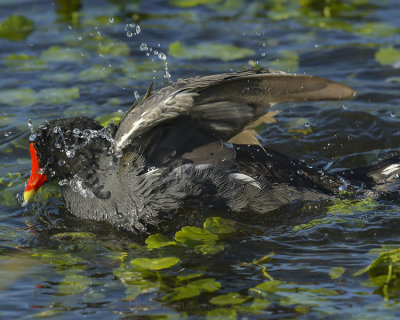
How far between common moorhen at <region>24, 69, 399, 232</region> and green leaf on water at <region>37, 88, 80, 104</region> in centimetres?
213

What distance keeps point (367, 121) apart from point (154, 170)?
279 cm

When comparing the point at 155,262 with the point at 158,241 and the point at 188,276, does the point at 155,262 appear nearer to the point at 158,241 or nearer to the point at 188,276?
the point at 188,276

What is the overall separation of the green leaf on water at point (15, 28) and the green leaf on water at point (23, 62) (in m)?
0.66

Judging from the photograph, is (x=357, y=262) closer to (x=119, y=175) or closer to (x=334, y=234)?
(x=334, y=234)

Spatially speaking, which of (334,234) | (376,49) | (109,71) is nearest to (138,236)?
(334,234)

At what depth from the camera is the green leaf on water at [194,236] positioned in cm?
518

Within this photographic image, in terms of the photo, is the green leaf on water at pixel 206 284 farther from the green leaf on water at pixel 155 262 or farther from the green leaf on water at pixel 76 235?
the green leaf on water at pixel 76 235

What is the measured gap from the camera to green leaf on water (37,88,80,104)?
7871 millimetres

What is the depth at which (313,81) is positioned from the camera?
16.2 ft

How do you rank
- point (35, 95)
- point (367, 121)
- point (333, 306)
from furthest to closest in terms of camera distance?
point (35, 95)
point (367, 121)
point (333, 306)

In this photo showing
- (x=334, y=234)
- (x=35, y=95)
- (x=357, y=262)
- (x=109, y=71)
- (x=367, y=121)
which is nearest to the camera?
(x=357, y=262)

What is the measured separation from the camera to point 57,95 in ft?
26.1

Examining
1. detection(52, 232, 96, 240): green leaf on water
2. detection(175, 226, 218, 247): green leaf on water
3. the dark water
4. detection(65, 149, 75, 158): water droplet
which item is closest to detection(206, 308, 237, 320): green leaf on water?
the dark water

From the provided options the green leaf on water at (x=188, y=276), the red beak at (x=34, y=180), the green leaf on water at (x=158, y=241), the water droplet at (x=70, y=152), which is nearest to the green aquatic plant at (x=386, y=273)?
the green leaf on water at (x=188, y=276)
